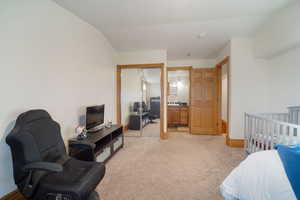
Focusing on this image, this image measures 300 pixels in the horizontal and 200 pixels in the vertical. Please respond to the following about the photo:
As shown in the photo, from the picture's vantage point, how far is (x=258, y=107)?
3.28 metres

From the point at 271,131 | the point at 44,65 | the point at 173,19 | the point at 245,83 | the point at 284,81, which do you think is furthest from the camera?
the point at 245,83

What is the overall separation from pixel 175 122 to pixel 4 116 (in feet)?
16.6

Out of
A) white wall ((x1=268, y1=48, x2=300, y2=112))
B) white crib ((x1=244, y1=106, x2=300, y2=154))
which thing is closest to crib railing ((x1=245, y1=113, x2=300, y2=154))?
white crib ((x1=244, y1=106, x2=300, y2=154))

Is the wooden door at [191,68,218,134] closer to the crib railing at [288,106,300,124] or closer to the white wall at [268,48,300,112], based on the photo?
the white wall at [268,48,300,112]

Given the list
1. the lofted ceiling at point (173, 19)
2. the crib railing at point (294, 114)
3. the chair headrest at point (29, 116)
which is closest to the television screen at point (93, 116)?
the chair headrest at point (29, 116)

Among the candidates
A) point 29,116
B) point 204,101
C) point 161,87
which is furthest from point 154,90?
point 29,116

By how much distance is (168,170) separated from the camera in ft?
7.68

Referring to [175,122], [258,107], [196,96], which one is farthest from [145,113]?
[258,107]

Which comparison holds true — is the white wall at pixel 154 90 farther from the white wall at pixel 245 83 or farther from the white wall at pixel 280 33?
the white wall at pixel 280 33

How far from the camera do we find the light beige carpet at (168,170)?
180 centimetres

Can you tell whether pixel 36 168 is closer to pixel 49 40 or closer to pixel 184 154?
pixel 49 40

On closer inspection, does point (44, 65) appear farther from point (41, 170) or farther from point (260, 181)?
point (260, 181)

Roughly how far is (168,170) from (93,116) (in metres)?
1.68

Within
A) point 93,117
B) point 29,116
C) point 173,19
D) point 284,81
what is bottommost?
point 93,117
